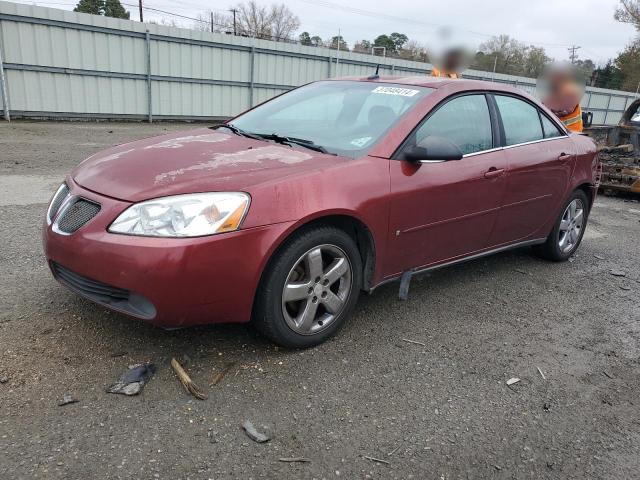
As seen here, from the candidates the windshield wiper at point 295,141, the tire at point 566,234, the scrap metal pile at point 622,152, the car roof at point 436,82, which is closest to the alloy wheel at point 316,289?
the windshield wiper at point 295,141

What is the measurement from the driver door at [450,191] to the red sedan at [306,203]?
1cm

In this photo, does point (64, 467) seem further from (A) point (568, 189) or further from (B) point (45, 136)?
(B) point (45, 136)

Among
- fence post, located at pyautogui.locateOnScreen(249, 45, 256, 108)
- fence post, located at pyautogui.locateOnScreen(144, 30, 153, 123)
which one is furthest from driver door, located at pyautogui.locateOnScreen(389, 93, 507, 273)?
fence post, located at pyautogui.locateOnScreen(249, 45, 256, 108)

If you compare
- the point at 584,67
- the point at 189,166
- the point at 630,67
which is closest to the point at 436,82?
the point at 189,166

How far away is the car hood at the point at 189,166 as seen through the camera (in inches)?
106

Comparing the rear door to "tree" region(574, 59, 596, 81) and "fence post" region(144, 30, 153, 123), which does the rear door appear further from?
"fence post" region(144, 30, 153, 123)

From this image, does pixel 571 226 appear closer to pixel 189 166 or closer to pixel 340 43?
pixel 189 166

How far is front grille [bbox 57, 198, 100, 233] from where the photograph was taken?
107 inches

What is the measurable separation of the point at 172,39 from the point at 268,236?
1409 centimetres

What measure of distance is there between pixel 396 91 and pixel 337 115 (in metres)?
0.45

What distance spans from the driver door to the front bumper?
37.4 inches

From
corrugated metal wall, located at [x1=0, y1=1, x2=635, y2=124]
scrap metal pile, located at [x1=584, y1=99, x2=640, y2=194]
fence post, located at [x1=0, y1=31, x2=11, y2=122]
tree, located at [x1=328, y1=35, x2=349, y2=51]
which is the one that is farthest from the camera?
tree, located at [x1=328, y1=35, x2=349, y2=51]

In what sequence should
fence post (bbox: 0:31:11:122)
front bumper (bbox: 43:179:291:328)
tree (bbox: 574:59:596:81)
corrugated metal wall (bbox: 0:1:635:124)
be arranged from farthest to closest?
corrugated metal wall (bbox: 0:1:635:124) < fence post (bbox: 0:31:11:122) < tree (bbox: 574:59:596:81) < front bumper (bbox: 43:179:291:328)

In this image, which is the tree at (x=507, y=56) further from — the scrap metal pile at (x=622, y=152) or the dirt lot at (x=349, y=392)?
the dirt lot at (x=349, y=392)
